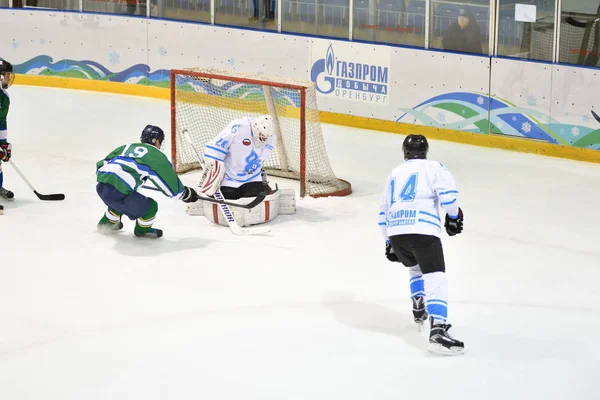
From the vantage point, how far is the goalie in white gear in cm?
703

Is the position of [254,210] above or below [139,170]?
below

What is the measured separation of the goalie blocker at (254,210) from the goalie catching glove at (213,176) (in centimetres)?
10

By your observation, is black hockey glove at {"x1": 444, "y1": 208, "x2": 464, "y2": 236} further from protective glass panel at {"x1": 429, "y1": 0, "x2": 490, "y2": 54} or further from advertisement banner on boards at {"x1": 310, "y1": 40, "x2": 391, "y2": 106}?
advertisement banner on boards at {"x1": 310, "y1": 40, "x2": 391, "y2": 106}

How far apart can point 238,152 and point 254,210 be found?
1.26 ft

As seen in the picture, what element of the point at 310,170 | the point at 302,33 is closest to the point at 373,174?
the point at 310,170

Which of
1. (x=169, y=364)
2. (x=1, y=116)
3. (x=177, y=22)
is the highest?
(x=177, y=22)

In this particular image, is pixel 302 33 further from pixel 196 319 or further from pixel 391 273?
pixel 196 319

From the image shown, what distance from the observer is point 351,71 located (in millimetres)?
9930

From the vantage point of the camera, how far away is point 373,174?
28.2 ft

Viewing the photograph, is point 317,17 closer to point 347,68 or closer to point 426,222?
point 347,68

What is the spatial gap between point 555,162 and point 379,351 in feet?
13.8

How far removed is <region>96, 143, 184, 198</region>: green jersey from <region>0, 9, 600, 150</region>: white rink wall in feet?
11.7

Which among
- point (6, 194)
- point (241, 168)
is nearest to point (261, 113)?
point (241, 168)

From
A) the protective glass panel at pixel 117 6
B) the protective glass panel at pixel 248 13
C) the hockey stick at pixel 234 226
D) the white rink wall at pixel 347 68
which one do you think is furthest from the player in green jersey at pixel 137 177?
the protective glass panel at pixel 117 6
